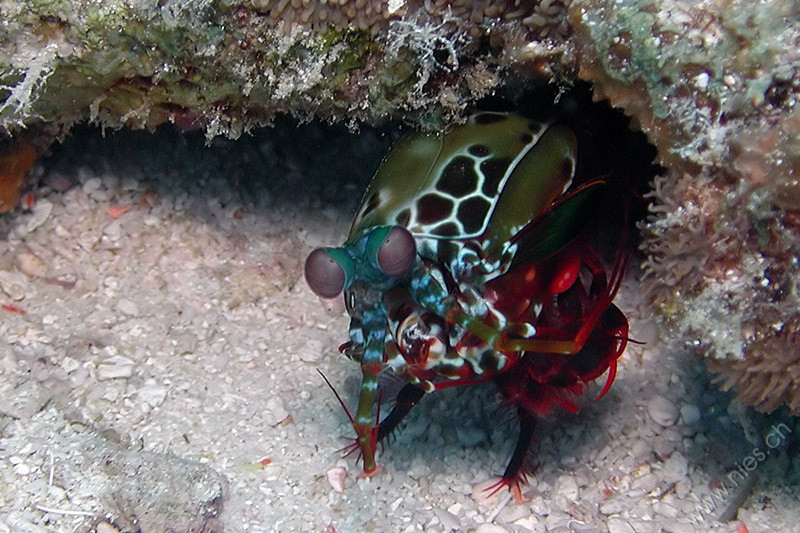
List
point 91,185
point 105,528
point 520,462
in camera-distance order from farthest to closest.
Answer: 1. point 91,185
2. point 520,462
3. point 105,528

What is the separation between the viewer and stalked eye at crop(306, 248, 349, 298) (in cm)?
254

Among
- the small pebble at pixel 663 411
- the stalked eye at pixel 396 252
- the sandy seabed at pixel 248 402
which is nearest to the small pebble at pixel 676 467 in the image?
the sandy seabed at pixel 248 402

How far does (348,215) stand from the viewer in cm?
493

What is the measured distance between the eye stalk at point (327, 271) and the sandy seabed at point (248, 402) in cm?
129

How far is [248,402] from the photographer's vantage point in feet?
12.3

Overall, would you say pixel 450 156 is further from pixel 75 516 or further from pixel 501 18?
pixel 75 516

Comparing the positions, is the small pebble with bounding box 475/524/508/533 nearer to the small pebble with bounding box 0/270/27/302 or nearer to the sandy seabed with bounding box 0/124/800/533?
the sandy seabed with bounding box 0/124/800/533

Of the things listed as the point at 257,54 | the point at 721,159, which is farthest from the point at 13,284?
the point at 721,159

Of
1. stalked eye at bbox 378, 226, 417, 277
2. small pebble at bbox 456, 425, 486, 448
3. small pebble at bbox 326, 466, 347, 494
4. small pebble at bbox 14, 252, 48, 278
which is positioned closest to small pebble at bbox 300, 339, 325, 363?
small pebble at bbox 326, 466, 347, 494

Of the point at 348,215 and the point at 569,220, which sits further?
the point at 348,215

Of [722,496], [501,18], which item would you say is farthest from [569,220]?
[722,496]

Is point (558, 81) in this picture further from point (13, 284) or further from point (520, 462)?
point (13, 284)

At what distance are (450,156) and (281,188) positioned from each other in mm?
2091

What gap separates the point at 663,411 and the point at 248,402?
94.7 inches
